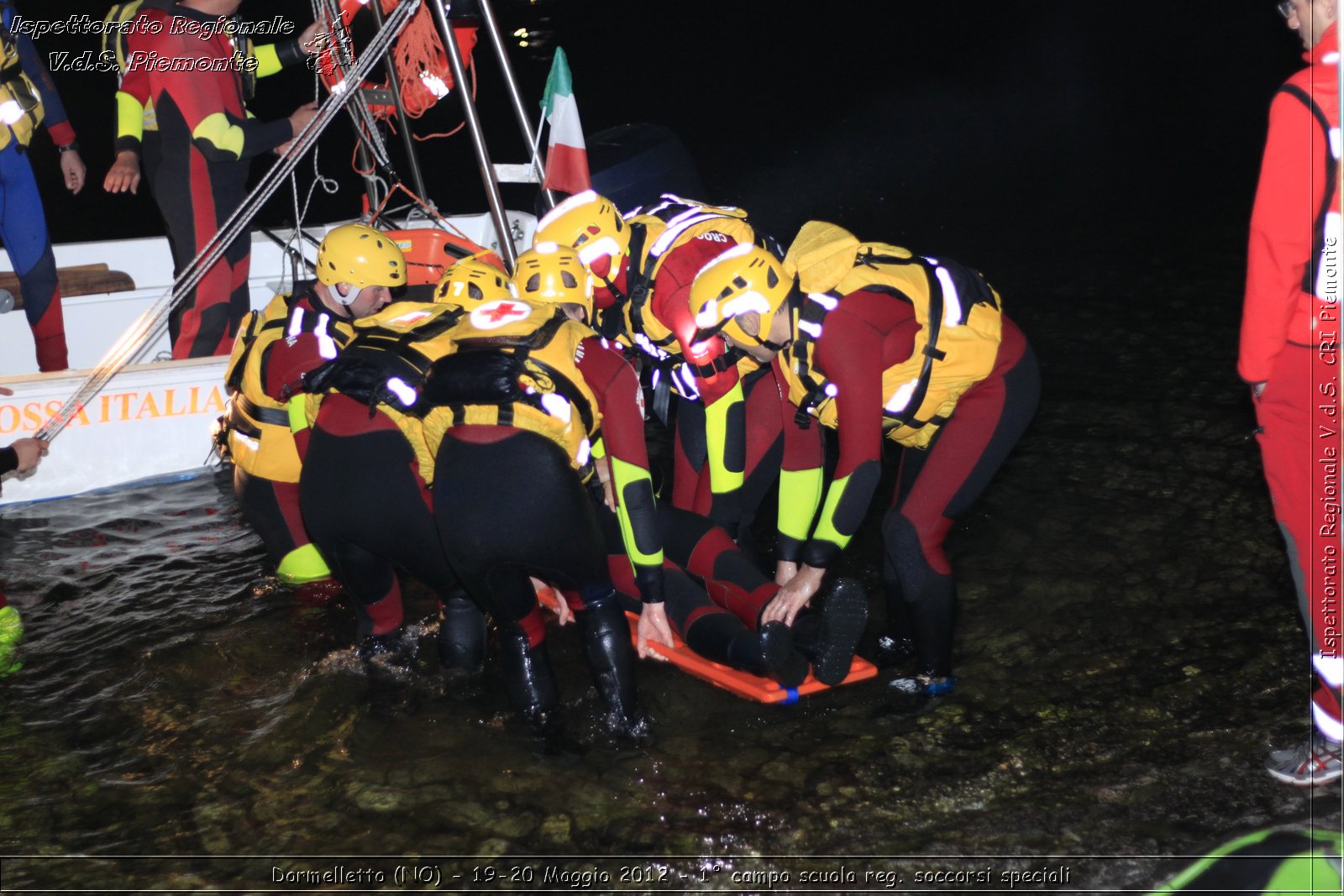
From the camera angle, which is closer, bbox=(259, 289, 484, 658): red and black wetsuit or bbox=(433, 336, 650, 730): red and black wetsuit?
bbox=(433, 336, 650, 730): red and black wetsuit

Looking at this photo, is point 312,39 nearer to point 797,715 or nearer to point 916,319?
point 916,319

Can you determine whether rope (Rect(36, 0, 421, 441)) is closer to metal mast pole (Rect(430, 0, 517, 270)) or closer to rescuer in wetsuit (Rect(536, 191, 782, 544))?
metal mast pole (Rect(430, 0, 517, 270))

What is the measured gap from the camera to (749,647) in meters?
4.27

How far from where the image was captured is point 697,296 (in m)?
4.01

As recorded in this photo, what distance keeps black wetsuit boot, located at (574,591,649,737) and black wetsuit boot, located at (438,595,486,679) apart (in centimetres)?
67

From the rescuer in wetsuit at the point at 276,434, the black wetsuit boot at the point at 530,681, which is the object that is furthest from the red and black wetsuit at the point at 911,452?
the rescuer in wetsuit at the point at 276,434

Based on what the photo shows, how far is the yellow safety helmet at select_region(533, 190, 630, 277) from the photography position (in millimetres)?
4688

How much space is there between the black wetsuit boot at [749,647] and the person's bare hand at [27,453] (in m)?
2.91

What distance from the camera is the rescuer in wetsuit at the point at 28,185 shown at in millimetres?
6434

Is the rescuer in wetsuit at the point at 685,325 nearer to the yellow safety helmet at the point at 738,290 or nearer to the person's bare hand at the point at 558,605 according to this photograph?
the yellow safety helmet at the point at 738,290

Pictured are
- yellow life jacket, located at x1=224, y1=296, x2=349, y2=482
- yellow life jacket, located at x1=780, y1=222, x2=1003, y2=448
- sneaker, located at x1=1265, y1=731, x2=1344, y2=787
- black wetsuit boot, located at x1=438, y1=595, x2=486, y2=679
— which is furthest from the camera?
yellow life jacket, located at x1=224, y1=296, x2=349, y2=482

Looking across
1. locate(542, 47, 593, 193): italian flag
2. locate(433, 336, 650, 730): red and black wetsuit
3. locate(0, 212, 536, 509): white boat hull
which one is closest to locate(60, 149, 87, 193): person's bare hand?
locate(0, 212, 536, 509): white boat hull

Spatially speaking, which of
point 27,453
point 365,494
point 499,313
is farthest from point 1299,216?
point 27,453

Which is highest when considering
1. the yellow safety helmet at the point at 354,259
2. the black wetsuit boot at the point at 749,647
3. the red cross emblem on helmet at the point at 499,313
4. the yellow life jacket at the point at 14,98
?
the yellow life jacket at the point at 14,98
